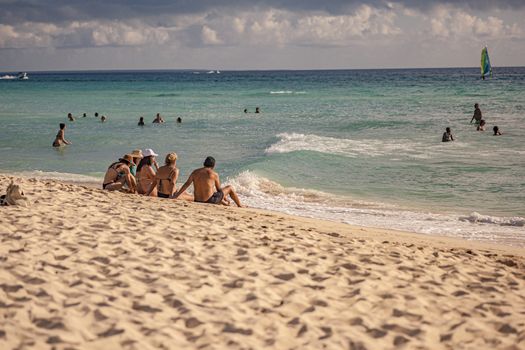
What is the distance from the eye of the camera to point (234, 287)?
19.4ft

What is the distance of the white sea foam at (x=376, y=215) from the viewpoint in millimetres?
10508

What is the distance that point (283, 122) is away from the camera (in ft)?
109

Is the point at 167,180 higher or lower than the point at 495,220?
higher

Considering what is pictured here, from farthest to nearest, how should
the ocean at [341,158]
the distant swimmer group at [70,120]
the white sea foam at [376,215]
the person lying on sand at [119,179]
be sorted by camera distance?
the distant swimmer group at [70,120], the ocean at [341,158], the person lying on sand at [119,179], the white sea foam at [376,215]

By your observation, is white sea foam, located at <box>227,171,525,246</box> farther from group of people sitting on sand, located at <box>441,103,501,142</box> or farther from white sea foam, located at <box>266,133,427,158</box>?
group of people sitting on sand, located at <box>441,103,501,142</box>

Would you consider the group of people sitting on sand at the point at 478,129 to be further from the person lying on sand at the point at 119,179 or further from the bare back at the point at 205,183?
the person lying on sand at the point at 119,179

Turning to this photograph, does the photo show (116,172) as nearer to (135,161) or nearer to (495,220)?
(135,161)

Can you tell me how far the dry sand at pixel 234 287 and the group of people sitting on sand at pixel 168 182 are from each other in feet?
7.15

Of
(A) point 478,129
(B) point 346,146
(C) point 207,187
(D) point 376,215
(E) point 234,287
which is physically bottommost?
(D) point 376,215

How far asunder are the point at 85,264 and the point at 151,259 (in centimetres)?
71

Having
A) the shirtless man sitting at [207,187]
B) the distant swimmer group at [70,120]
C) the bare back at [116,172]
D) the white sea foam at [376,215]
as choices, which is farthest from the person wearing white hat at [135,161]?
the distant swimmer group at [70,120]

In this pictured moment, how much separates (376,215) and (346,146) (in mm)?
10810

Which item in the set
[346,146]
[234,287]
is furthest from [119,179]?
[346,146]

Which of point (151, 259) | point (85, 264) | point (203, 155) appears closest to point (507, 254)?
point (151, 259)
